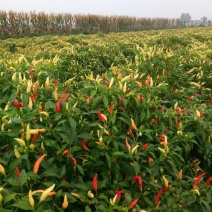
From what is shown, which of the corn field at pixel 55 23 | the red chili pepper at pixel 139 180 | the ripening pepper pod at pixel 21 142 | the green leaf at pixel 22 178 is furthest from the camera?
the corn field at pixel 55 23

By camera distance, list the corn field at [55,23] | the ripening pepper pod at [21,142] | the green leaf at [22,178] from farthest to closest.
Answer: the corn field at [55,23]
the ripening pepper pod at [21,142]
the green leaf at [22,178]

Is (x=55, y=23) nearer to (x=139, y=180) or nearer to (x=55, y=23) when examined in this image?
(x=55, y=23)

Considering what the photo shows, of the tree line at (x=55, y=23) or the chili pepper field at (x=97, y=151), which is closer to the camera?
the chili pepper field at (x=97, y=151)

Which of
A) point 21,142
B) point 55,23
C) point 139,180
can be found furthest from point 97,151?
point 55,23

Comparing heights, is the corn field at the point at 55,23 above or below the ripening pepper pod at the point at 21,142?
below

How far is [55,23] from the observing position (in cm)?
2603

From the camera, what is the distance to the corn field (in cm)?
2225

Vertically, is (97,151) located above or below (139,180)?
above

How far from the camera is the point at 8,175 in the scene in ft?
5.36

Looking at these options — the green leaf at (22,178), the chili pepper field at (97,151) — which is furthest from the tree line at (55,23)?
the green leaf at (22,178)

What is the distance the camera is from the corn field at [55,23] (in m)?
22.2

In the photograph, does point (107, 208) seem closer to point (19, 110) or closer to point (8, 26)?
point (19, 110)

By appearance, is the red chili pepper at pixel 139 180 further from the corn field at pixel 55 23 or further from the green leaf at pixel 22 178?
the corn field at pixel 55 23

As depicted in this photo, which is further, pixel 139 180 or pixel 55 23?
pixel 55 23
